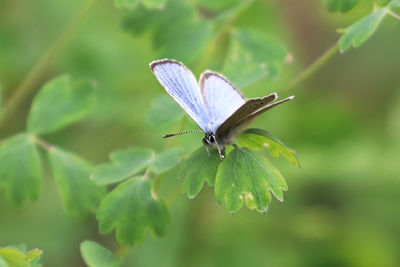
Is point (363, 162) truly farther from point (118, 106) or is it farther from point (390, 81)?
point (118, 106)

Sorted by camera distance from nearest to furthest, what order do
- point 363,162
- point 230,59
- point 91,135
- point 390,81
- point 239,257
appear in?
point 230,59
point 239,257
point 363,162
point 91,135
point 390,81

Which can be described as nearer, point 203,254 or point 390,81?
point 203,254

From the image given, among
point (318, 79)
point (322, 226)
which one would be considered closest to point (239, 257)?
point (322, 226)

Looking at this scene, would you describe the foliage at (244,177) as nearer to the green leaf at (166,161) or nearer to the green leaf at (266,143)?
the green leaf at (266,143)

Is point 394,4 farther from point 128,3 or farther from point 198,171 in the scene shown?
point 128,3

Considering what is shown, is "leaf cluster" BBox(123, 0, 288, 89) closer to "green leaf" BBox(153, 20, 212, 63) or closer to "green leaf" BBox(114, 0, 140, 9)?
"green leaf" BBox(153, 20, 212, 63)

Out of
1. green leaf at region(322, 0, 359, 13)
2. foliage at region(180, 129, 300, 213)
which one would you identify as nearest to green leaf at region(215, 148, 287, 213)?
foliage at region(180, 129, 300, 213)
